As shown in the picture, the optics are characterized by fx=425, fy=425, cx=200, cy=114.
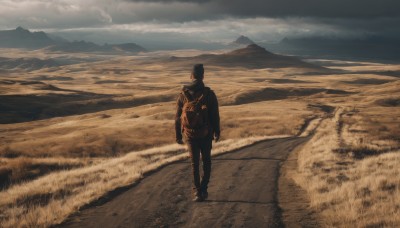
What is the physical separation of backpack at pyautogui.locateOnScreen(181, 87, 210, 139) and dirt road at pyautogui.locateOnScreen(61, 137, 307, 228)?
1853 mm

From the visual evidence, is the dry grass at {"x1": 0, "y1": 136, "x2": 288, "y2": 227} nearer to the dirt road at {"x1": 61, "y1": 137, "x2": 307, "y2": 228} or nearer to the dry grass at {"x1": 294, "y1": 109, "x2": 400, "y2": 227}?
the dirt road at {"x1": 61, "y1": 137, "x2": 307, "y2": 228}

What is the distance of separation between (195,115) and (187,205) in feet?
7.53

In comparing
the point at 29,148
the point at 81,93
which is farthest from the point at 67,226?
the point at 81,93

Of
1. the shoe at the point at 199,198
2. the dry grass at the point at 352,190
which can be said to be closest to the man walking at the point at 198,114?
the shoe at the point at 199,198

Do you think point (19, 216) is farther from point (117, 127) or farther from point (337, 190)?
point (117, 127)

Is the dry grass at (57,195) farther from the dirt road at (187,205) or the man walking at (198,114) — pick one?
the man walking at (198,114)

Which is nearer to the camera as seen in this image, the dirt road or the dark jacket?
the dirt road

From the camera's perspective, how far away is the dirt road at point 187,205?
924 cm

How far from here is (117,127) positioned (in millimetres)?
57625

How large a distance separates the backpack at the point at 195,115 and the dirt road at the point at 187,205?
185 centimetres

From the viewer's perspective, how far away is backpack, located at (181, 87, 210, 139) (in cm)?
1021

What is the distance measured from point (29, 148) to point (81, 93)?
107 meters

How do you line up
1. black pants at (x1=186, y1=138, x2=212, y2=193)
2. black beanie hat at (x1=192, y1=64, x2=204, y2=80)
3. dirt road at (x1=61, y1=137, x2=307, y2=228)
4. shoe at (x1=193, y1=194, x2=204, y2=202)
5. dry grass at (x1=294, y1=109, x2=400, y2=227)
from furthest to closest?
shoe at (x1=193, y1=194, x2=204, y2=202)
black pants at (x1=186, y1=138, x2=212, y2=193)
black beanie hat at (x1=192, y1=64, x2=204, y2=80)
dirt road at (x1=61, y1=137, x2=307, y2=228)
dry grass at (x1=294, y1=109, x2=400, y2=227)

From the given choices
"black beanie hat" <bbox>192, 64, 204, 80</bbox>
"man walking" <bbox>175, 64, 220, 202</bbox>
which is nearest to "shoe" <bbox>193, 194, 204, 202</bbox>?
"man walking" <bbox>175, 64, 220, 202</bbox>
